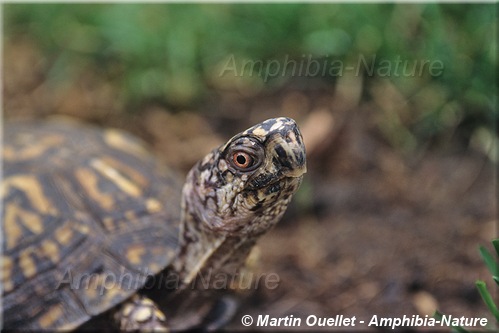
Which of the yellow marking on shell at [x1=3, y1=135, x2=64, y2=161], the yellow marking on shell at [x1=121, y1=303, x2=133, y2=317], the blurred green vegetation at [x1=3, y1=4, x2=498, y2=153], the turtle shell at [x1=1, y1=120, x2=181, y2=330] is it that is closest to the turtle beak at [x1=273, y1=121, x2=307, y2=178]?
the turtle shell at [x1=1, y1=120, x2=181, y2=330]

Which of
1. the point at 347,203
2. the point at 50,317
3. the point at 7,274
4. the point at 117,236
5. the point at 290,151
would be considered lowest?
the point at 347,203

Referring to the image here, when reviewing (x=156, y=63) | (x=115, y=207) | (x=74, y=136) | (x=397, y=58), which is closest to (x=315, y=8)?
(x=397, y=58)

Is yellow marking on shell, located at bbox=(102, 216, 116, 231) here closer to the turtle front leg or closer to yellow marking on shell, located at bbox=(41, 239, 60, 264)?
yellow marking on shell, located at bbox=(41, 239, 60, 264)

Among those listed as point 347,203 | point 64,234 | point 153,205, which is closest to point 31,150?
point 64,234

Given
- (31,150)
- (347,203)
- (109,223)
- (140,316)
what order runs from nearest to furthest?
1. (140,316)
2. (109,223)
3. (31,150)
4. (347,203)

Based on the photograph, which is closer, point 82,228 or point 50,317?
point 50,317

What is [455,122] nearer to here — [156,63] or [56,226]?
[156,63]

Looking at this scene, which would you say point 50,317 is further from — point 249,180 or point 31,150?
point 249,180

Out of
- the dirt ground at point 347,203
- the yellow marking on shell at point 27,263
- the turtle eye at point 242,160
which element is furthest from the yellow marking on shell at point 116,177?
the turtle eye at point 242,160
